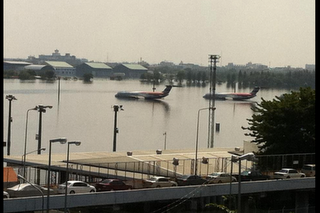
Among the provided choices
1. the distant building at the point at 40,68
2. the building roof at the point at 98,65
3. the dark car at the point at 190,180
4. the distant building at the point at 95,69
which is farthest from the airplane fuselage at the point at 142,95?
the dark car at the point at 190,180

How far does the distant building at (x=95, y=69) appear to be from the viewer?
187ft

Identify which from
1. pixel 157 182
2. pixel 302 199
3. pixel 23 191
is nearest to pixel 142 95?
pixel 302 199

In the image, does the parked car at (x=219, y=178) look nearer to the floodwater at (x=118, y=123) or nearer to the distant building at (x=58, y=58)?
the floodwater at (x=118, y=123)

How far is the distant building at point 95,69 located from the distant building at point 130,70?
37.0 inches

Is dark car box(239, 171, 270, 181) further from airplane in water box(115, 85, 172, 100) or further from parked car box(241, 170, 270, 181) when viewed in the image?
airplane in water box(115, 85, 172, 100)

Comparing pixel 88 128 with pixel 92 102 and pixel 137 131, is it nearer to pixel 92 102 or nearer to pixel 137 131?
pixel 137 131

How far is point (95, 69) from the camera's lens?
2292 inches

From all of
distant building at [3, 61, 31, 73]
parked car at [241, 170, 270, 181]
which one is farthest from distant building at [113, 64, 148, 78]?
parked car at [241, 170, 270, 181]

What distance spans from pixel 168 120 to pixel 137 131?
500cm

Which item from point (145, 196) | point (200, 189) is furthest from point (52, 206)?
point (200, 189)

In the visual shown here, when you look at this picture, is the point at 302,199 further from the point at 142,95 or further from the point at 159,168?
the point at 142,95

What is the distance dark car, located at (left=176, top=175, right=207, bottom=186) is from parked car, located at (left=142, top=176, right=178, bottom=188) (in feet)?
0.37

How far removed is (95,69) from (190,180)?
51591mm

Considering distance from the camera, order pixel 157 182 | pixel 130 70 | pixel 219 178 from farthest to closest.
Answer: pixel 130 70 < pixel 219 178 < pixel 157 182
